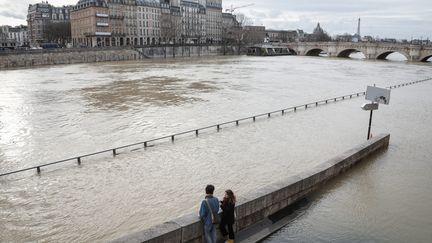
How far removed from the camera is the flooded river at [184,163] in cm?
1001

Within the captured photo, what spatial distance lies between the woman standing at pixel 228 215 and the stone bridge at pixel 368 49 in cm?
8618

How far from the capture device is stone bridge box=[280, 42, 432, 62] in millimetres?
82812

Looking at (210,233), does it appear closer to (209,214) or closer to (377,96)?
(209,214)

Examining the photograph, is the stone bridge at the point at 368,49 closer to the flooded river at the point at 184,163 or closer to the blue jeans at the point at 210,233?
the flooded river at the point at 184,163

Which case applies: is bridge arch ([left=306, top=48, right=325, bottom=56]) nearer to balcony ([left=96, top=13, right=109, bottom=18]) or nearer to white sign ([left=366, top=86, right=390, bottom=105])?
balcony ([left=96, top=13, right=109, bottom=18])

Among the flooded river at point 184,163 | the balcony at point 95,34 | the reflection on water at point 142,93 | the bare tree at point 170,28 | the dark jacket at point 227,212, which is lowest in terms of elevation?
the flooded river at point 184,163

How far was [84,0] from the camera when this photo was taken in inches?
4584

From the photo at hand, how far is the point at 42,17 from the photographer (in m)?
156

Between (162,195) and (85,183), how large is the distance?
288 cm

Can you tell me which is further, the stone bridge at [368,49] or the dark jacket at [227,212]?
the stone bridge at [368,49]

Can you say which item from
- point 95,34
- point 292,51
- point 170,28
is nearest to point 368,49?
point 292,51

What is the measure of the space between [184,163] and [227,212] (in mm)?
6765

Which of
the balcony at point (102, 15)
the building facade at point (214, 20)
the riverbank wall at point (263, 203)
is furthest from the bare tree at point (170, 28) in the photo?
the riverbank wall at point (263, 203)

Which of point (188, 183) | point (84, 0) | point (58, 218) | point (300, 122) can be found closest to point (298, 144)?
point (300, 122)
